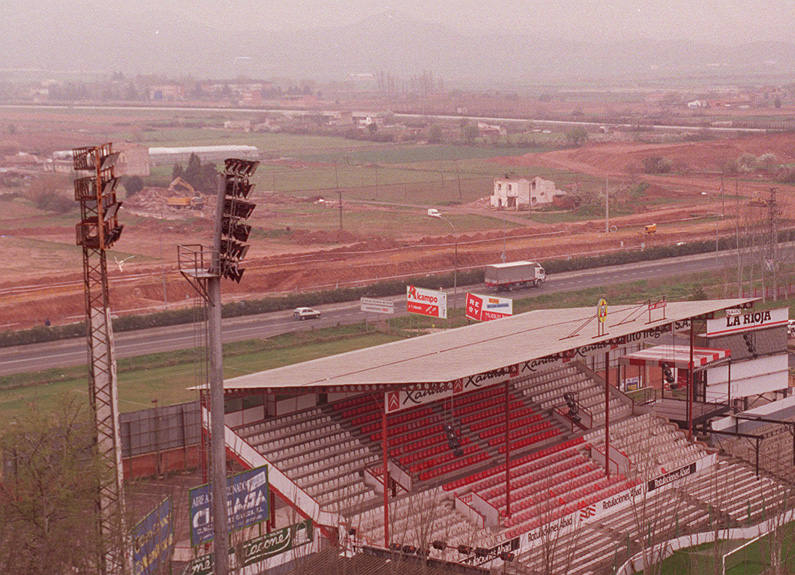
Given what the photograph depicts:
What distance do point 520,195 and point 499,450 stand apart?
86520 mm

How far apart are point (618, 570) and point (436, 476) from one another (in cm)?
707

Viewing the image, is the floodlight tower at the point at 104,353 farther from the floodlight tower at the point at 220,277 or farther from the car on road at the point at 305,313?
the car on road at the point at 305,313

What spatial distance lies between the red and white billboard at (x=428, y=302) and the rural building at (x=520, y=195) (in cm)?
6371

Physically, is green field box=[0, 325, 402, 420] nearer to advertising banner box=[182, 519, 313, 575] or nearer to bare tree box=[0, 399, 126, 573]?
advertising banner box=[182, 519, 313, 575]

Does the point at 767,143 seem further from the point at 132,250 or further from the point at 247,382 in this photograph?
the point at 247,382

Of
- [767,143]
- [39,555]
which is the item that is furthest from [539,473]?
[767,143]

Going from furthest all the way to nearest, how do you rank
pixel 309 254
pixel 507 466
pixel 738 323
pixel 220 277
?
pixel 309 254
pixel 738 323
pixel 507 466
pixel 220 277

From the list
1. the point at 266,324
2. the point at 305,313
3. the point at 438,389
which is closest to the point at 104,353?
the point at 438,389

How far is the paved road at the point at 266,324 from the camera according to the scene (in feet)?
197

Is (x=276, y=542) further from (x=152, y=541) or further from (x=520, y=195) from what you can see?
(x=520, y=195)

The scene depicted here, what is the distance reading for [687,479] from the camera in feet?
121

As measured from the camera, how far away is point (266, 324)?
68688 millimetres

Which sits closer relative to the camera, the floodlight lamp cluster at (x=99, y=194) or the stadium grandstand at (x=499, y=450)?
the floodlight lamp cluster at (x=99, y=194)

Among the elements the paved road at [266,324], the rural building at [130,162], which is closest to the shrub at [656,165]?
the paved road at [266,324]
